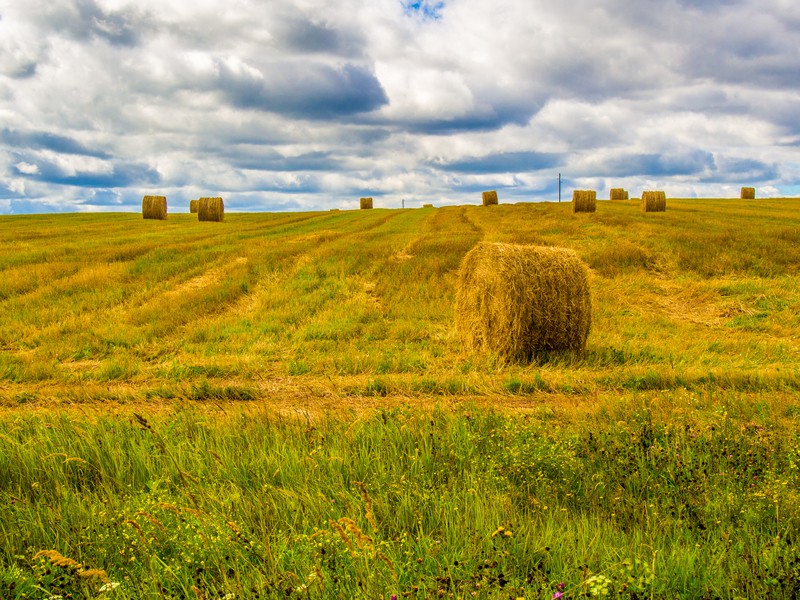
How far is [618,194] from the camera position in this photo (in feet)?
197

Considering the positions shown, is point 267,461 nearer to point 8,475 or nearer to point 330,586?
point 330,586

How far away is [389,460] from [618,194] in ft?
204

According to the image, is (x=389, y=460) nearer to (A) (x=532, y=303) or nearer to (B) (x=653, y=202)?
(A) (x=532, y=303)

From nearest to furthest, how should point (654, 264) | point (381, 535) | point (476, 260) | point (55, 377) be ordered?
point (381, 535), point (55, 377), point (476, 260), point (654, 264)

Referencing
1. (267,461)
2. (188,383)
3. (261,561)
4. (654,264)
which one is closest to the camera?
(261,561)

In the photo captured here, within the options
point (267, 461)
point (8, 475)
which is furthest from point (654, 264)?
point (8, 475)

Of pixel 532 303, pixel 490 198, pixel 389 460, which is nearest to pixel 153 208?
pixel 490 198

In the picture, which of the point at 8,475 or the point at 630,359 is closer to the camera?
the point at 8,475

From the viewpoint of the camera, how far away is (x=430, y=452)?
457 centimetres

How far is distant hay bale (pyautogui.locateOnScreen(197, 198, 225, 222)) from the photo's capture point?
42.0m

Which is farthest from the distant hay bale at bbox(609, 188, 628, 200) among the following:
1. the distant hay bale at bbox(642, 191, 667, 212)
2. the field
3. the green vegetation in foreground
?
the green vegetation in foreground

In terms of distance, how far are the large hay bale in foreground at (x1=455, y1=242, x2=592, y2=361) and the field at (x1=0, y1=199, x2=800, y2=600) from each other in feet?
1.43

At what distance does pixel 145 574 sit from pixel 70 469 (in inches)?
80.6

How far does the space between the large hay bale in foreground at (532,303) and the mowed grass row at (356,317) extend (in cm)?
43
